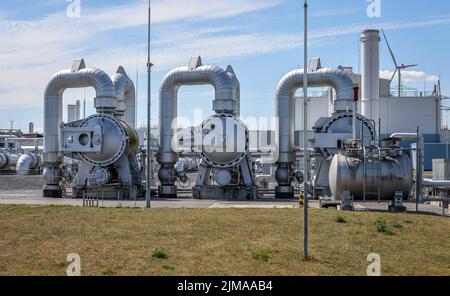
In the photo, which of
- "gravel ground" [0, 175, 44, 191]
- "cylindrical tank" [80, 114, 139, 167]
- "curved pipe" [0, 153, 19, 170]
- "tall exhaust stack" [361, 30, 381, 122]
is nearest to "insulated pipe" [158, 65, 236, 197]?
"cylindrical tank" [80, 114, 139, 167]

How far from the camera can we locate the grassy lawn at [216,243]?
13648 millimetres

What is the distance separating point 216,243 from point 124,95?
3076 cm

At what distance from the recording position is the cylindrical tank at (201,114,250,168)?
A: 130 feet

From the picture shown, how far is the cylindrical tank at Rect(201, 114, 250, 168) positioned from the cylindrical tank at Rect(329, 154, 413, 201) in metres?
11.7

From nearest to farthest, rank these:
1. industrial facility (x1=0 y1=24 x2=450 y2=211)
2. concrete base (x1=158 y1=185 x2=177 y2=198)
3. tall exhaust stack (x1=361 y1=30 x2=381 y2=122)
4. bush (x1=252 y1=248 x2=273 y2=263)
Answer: bush (x1=252 y1=248 x2=273 y2=263) < industrial facility (x1=0 y1=24 x2=450 y2=211) < concrete base (x1=158 y1=185 x2=177 y2=198) < tall exhaust stack (x1=361 y1=30 x2=381 y2=122)

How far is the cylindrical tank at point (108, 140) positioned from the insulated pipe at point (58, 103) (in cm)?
125

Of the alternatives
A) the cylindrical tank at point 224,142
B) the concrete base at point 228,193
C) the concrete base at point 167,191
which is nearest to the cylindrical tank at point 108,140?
the concrete base at point 167,191

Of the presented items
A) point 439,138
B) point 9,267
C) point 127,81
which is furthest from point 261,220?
point 439,138

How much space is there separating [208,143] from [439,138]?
5608 centimetres

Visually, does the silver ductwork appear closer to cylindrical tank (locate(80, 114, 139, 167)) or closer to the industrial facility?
the industrial facility

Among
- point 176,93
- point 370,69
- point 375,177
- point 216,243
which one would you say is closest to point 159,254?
point 216,243

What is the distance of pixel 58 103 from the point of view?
42.2 meters

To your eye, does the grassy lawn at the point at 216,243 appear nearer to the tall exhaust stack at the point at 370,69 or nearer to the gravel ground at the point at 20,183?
the gravel ground at the point at 20,183

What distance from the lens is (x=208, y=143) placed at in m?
39.6
